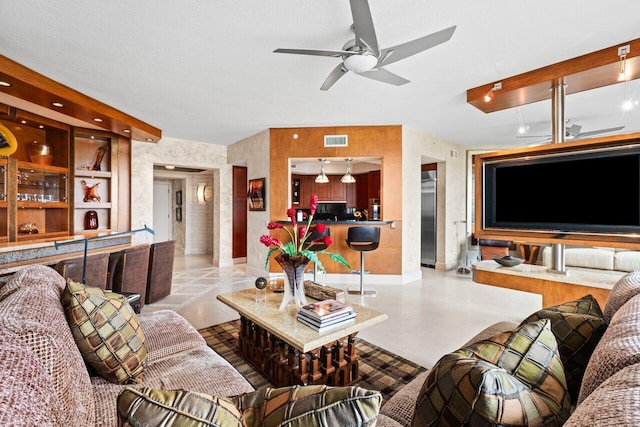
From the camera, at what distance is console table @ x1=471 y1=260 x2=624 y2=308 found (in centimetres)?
214

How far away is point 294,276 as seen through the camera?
2.18m

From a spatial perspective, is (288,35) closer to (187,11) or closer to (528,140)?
(187,11)

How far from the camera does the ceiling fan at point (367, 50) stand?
197cm

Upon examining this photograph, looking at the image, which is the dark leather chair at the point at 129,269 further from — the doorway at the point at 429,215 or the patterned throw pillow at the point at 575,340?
the doorway at the point at 429,215

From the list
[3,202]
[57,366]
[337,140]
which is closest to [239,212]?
[337,140]

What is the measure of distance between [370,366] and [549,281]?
153 cm

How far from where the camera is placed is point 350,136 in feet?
16.5

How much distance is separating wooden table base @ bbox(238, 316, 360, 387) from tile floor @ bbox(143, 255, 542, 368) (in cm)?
68

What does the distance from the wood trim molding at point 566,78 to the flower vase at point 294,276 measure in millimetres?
2861

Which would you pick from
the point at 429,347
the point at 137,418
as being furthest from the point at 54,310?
the point at 429,347

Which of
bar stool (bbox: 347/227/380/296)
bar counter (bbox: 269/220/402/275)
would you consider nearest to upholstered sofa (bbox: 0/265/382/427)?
bar stool (bbox: 347/227/380/296)

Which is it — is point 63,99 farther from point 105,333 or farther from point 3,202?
point 105,333

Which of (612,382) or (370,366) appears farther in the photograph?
(370,366)

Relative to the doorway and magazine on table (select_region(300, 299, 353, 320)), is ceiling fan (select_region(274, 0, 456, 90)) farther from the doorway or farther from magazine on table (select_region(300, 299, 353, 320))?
the doorway
